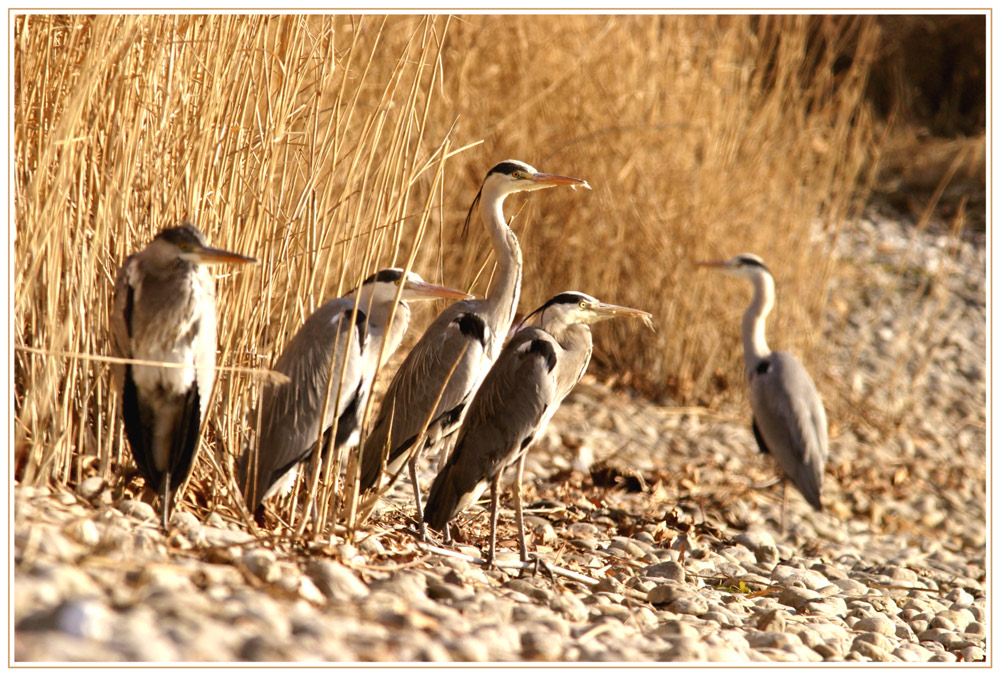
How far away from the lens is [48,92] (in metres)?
3.27

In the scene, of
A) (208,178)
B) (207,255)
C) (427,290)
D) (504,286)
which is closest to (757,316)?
(504,286)

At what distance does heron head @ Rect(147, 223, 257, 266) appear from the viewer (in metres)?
2.90

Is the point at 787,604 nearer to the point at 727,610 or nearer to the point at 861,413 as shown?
the point at 727,610

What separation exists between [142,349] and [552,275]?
16.8ft

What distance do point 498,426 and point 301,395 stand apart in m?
0.81

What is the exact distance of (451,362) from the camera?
13.3 feet

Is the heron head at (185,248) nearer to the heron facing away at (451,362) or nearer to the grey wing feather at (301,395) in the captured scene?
the grey wing feather at (301,395)

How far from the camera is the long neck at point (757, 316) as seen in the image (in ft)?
22.5

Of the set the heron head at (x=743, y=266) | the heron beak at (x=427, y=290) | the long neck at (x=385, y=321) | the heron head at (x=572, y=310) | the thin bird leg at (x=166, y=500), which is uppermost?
the heron head at (x=743, y=266)

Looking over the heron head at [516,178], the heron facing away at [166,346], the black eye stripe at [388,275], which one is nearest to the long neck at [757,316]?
the heron head at [516,178]

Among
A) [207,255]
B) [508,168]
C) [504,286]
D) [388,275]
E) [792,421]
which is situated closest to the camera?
[207,255]

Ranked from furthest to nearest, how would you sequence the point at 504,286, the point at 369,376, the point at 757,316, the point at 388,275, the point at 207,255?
the point at 757,316 < the point at 504,286 < the point at 388,275 < the point at 369,376 < the point at 207,255

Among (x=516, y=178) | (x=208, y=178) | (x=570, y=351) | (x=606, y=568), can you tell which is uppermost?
(x=516, y=178)

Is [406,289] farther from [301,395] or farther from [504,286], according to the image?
[301,395]
